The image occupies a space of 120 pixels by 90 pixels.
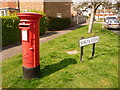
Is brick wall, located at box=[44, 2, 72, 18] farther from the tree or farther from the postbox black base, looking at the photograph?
the postbox black base

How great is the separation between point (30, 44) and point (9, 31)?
17.5 feet

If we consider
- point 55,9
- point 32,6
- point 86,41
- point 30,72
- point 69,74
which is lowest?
point 69,74

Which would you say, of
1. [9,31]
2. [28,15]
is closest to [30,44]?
Result: [28,15]

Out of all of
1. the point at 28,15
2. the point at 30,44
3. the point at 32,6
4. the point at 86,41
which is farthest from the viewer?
the point at 32,6

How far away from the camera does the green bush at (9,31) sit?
8.11 metres

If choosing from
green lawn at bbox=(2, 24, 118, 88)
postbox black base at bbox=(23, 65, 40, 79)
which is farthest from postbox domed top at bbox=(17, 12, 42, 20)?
green lawn at bbox=(2, 24, 118, 88)

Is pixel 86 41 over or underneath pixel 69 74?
over

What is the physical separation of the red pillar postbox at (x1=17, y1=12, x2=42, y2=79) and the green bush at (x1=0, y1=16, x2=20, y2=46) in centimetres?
480

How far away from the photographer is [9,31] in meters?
8.54

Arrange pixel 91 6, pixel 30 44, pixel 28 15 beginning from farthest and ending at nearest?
pixel 91 6
pixel 30 44
pixel 28 15

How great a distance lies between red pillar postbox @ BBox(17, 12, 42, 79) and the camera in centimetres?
368

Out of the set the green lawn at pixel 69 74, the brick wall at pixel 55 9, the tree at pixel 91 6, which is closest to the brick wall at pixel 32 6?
the brick wall at pixel 55 9

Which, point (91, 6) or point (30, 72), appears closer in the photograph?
point (30, 72)

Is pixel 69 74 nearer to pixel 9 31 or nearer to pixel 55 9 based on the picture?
pixel 9 31
